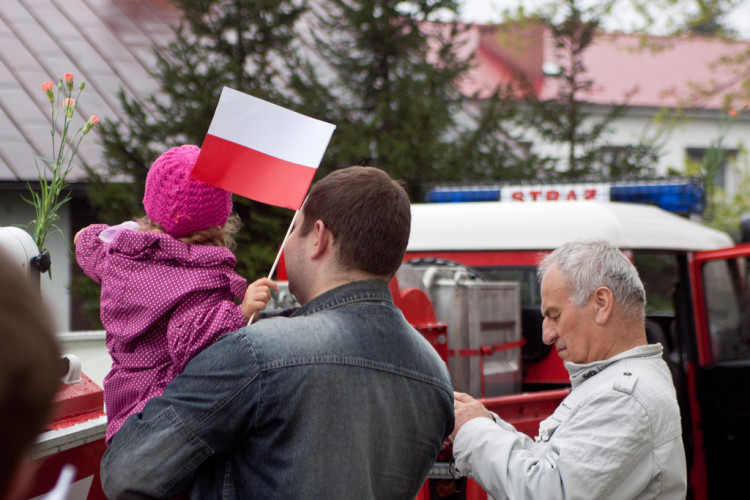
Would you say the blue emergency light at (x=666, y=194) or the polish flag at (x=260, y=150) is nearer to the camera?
the polish flag at (x=260, y=150)

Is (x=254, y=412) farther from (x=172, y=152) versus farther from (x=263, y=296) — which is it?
(x=172, y=152)

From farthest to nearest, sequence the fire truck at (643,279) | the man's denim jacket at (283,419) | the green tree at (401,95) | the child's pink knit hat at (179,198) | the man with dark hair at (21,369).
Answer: the green tree at (401,95)
the fire truck at (643,279)
the child's pink knit hat at (179,198)
the man's denim jacket at (283,419)
the man with dark hair at (21,369)

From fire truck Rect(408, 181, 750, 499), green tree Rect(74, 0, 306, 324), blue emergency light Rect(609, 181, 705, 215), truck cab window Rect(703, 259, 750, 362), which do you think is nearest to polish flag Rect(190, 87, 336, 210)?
fire truck Rect(408, 181, 750, 499)

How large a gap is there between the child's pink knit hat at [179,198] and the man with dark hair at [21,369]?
1.51 metres

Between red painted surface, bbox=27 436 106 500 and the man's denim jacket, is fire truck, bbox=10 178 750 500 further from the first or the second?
the man's denim jacket

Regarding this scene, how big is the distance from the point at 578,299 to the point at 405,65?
7.97 meters

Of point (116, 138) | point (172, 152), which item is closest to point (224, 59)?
point (116, 138)

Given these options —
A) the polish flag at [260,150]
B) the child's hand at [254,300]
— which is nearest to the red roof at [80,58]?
the polish flag at [260,150]

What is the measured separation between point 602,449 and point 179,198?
4.39 ft

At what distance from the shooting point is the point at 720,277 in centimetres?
525

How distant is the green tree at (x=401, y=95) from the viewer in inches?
360

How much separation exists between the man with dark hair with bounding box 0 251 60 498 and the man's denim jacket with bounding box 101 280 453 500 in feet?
2.87

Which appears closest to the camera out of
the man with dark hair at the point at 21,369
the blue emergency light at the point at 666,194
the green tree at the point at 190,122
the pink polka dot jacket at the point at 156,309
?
the man with dark hair at the point at 21,369

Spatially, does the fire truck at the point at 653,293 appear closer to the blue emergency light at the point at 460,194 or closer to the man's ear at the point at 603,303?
the blue emergency light at the point at 460,194
